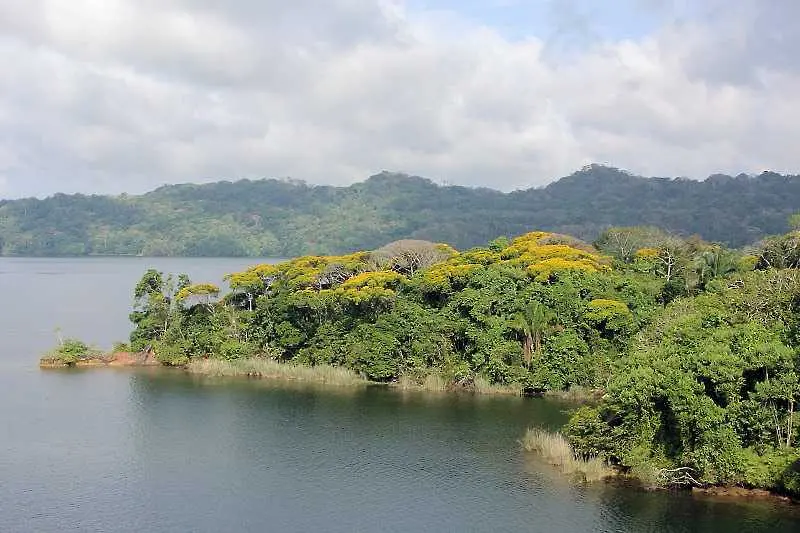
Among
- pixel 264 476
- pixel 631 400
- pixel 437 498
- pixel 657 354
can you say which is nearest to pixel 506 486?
pixel 437 498

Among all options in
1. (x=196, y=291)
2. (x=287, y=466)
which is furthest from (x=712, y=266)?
(x=196, y=291)

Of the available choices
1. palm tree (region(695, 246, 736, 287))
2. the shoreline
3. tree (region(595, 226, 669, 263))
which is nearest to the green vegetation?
the shoreline

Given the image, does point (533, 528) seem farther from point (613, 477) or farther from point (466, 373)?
point (466, 373)

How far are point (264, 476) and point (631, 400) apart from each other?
1522cm

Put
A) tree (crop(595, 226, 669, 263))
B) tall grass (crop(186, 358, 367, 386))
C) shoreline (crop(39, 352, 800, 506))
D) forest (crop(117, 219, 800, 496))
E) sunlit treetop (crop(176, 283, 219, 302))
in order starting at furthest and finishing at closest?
tree (crop(595, 226, 669, 263)) < sunlit treetop (crop(176, 283, 219, 302)) < tall grass (crop(186, 358, 367, 386)) < shoreline (crop(39, 352, 800, 506)) < forest (crop(117, 219, 800, 496))

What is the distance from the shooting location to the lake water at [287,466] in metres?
26.0

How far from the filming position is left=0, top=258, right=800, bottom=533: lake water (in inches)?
1025

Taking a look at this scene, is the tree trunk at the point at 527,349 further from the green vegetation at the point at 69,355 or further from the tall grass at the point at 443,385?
the green vegetation at the point at 69,355

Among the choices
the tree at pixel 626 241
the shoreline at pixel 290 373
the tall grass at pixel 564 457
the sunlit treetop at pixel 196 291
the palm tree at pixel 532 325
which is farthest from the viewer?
the tree at pixel 626 241

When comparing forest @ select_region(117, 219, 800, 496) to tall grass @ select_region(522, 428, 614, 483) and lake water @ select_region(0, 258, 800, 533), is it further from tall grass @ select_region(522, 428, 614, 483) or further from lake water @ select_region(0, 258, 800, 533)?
lake water @ select_region(0, 258, 800, 533)

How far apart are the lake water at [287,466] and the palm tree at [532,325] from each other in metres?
3.67

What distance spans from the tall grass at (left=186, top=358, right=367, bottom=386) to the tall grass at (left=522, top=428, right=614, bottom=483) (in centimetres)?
1595

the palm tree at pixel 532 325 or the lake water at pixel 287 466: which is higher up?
the palm tree at pixel 532 325

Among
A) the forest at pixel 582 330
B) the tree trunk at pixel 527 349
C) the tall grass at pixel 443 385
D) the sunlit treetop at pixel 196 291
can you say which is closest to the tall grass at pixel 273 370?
the forest at pixel 582 330
